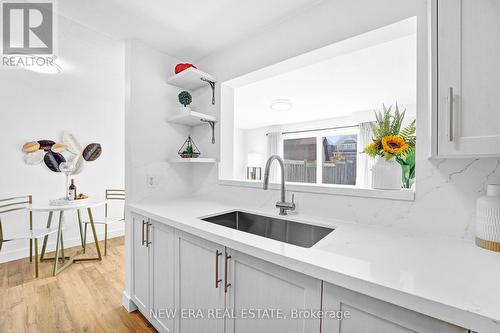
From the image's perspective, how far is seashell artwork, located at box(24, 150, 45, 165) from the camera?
2.85 meters

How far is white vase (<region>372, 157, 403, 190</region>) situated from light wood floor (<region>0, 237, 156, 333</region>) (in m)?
1.85

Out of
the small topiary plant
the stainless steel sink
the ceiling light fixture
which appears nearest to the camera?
the stainless steel sink

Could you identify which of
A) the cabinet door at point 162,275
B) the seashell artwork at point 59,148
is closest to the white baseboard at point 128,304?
the cabinet door at point 162,275

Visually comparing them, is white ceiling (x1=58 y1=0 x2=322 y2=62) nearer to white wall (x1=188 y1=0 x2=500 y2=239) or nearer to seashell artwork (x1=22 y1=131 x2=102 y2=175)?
white wall (x1=188 y1=0 x2=500 y2=239)

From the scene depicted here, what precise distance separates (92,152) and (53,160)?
0.48 m

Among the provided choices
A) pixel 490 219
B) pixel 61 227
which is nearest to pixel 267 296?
pixel 490 219

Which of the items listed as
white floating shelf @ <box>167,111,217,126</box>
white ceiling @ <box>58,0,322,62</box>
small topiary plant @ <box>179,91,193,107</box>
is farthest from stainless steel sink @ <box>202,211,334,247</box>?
white ceiling @ <box>58,0,322,62</box>

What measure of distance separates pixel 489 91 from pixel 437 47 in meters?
0.24

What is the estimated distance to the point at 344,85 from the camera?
3.21m

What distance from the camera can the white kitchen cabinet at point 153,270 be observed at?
1.38m

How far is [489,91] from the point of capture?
753 mm

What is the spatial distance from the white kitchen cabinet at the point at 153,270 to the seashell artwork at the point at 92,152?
2.28m

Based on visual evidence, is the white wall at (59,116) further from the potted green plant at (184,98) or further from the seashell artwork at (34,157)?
the potted green plant at (184,98)

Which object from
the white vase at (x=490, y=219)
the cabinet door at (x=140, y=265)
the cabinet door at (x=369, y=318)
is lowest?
the cabinet door at (x=140, y=265)
